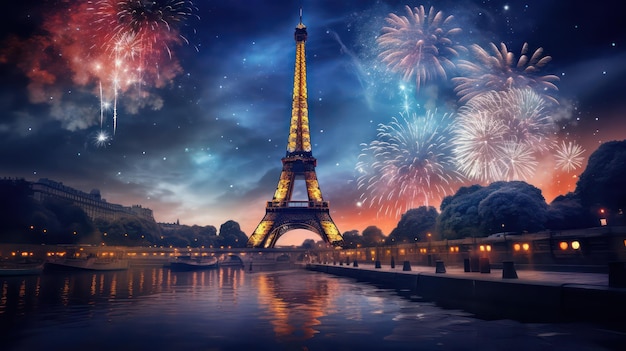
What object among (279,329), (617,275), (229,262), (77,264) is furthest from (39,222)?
(617,275)

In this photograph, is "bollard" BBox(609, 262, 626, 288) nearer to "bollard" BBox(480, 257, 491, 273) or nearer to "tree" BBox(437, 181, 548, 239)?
"bollard" BBox(480, 257, 491, 273)

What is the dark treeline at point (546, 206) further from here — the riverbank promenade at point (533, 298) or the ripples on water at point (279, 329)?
the ripples on water at point (279, 329)

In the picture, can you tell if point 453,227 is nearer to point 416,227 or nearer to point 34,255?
point 416,227

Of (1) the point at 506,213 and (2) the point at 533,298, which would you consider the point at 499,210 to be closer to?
(1) the point at 506,213

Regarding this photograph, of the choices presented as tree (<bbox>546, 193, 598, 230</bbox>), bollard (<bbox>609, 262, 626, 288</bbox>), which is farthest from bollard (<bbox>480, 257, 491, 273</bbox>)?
tree (<bbox>546, 193, 598, 230</bbox>)

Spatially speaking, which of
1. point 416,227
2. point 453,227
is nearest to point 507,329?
point 453,227

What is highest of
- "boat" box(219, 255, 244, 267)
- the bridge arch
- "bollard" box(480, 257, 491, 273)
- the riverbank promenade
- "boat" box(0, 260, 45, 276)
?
the bridge arch
